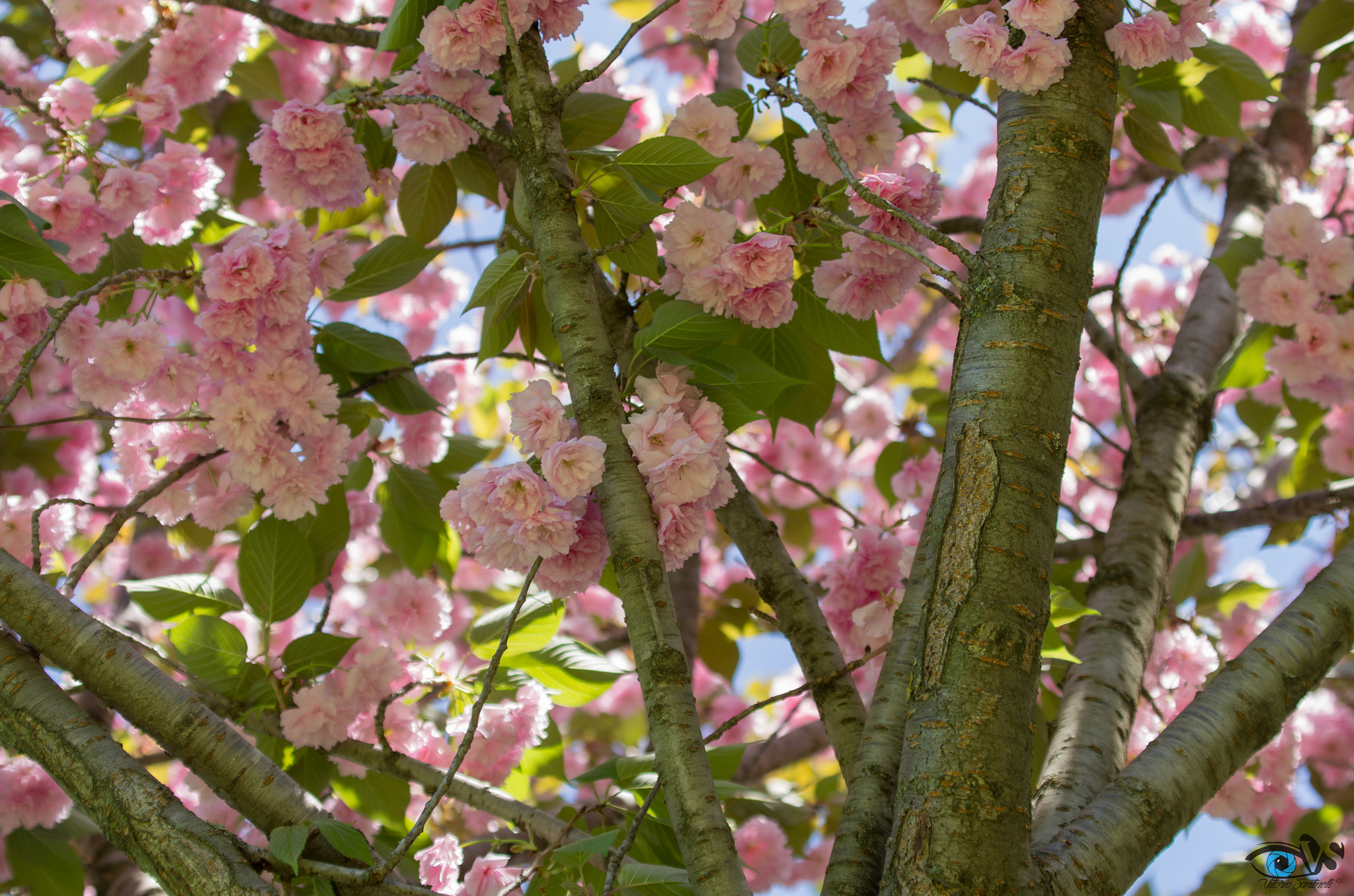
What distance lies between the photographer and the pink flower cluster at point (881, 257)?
3.84ft

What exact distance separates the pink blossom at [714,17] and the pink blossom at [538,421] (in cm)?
63

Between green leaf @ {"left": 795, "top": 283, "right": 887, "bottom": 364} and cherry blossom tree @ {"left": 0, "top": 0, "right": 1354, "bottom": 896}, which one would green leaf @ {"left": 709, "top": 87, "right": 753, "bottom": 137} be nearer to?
cherry blossom tree @ {"left": 0, "top": 0, "right": 1354, "bottom": 896}

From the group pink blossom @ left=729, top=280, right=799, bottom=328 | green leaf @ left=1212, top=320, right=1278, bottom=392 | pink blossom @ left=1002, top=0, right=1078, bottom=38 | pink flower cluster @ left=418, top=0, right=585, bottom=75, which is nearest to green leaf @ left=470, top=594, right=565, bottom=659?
pink blossom @ left=729, top=280, right=799, bottom=328

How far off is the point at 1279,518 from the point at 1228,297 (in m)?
0.83

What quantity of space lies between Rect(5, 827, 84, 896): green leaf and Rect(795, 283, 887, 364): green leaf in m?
1.81

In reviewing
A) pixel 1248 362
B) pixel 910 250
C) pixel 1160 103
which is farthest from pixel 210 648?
pixel 1248 362

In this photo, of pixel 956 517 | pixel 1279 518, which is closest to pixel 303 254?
pixel 956 517

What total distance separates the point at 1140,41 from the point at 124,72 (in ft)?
6.80

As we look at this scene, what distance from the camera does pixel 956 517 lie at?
87cm

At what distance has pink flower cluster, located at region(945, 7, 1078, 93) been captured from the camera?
109cm

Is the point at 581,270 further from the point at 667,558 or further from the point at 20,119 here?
the point at 20,119

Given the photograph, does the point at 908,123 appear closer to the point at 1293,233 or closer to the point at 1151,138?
the point at 1151,138

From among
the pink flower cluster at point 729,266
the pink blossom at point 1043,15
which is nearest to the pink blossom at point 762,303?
the pink flower cluster at point 729,266

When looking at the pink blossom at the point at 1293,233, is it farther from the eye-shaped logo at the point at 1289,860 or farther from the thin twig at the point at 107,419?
the thin twig at the point at 107,419
